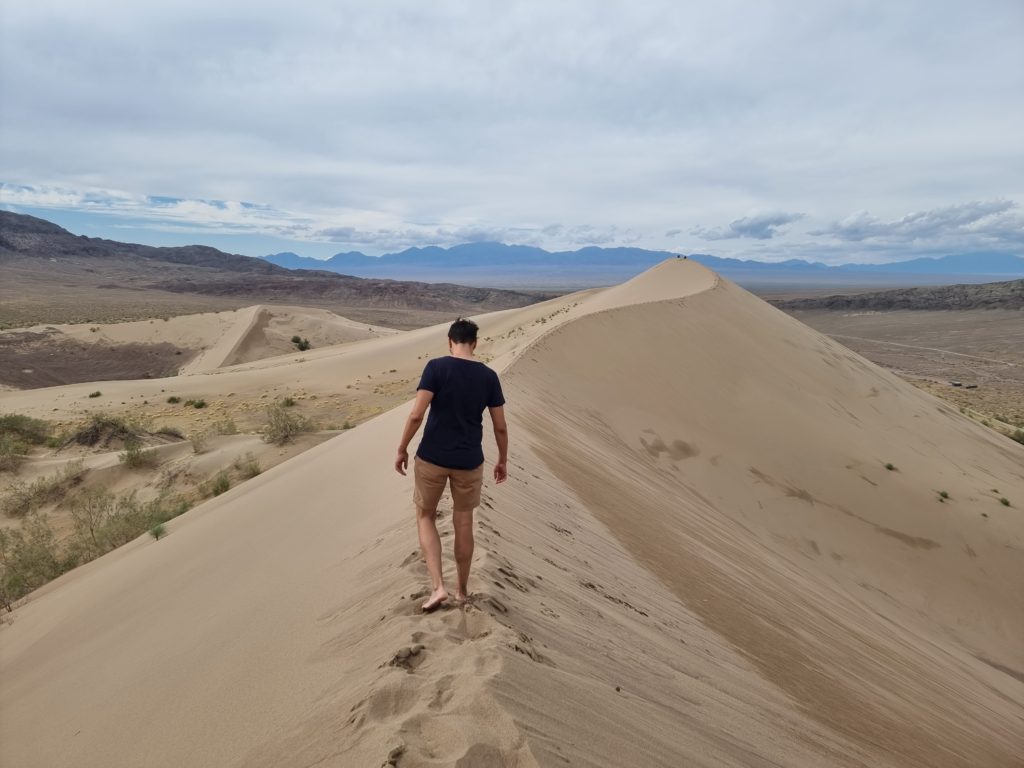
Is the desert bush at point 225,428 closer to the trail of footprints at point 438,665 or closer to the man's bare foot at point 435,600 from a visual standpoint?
the trail of footprints at point 438,665

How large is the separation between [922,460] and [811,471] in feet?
10.1

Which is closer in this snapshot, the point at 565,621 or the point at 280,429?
the point at 565,621

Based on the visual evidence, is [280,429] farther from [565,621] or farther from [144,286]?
[144,286]

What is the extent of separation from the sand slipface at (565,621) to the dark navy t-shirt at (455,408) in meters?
0.65

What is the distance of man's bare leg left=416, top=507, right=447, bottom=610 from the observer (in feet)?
9.13

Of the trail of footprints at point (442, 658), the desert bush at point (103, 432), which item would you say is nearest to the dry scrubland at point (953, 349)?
the trail of footprints at point (442, 658)

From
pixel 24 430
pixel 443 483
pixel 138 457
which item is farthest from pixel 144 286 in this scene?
pixel 443 483

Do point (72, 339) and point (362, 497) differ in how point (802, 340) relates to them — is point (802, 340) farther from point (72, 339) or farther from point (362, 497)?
point (72, 339)

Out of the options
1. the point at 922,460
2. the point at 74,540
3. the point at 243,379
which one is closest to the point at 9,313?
the point at 243,379

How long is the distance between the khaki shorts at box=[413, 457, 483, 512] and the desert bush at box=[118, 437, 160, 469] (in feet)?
30.2

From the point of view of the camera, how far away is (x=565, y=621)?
3.11 metres

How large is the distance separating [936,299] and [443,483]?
277ft

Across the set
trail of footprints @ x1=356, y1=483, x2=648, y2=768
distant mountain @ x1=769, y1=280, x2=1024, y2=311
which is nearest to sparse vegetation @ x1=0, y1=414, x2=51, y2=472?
trail of footprints @ x1=356, y1=483, x2=648, y2=768

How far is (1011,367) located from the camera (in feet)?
119
